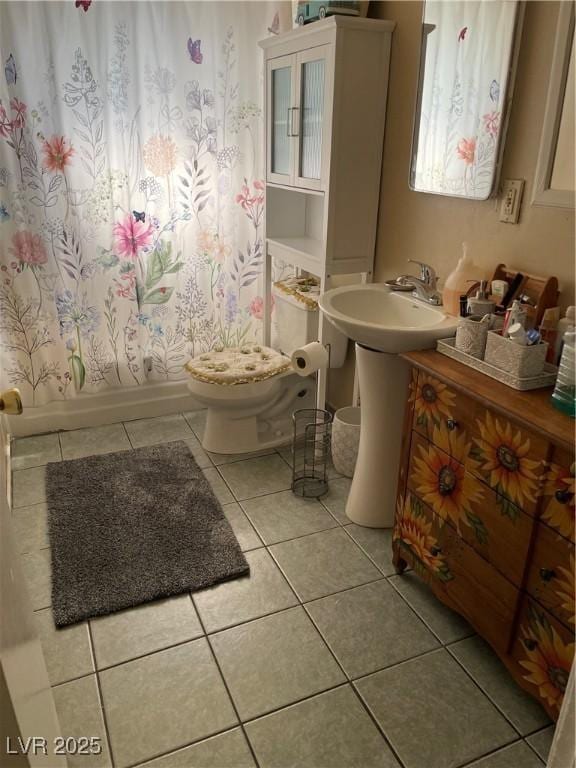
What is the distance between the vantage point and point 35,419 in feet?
9.66

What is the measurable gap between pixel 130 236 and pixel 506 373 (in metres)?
1.92

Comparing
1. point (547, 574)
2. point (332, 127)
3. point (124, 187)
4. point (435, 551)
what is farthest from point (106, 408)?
point (547, 574)

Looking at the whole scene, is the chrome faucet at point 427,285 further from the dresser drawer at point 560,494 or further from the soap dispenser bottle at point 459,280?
the dresser drawer at point 560,494

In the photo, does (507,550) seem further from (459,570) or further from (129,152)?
(129,152)

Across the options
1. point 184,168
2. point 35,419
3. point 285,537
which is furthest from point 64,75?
point 285,537

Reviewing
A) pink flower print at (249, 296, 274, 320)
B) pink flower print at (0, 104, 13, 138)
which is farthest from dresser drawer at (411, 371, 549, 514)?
pink flower print at (0, 104, 13, 138)

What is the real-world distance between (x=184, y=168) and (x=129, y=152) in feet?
0.83

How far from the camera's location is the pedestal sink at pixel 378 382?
198 centimetres

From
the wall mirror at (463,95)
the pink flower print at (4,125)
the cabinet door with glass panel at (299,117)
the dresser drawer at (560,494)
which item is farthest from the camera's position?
the pink flower print at (4,125)

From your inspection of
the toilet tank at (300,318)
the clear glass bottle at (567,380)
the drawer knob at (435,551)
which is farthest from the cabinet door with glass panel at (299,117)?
the drawer knob at (435,551)

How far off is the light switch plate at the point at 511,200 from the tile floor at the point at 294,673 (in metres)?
1.21

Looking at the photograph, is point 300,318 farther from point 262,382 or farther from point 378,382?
point 378,382

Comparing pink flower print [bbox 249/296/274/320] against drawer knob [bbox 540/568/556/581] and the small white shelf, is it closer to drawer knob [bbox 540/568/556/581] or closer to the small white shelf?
the small white shelf

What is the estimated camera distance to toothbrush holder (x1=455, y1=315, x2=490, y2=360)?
5.32 feet
